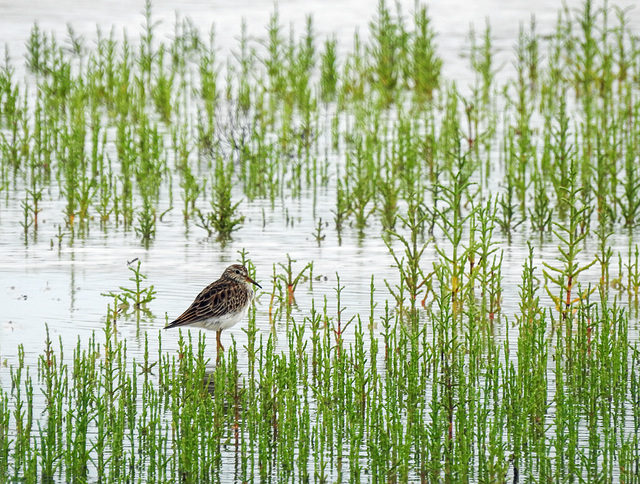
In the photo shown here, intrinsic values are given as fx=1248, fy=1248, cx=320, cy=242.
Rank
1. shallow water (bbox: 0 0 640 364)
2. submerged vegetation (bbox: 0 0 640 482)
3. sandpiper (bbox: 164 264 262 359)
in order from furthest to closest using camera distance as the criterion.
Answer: shallow water (bbox: 0 0 640 364) → sandpiper (bbox: 164 264 262 359) → submerged vegetation (bbox: 0 0 640 482)

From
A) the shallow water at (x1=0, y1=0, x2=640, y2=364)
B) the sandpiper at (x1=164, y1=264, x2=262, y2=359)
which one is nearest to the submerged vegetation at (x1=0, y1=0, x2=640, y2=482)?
the shallow water at (x1=0, y1=0, x2=640, y2=364)

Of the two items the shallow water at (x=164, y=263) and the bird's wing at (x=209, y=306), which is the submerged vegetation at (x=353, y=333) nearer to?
the shallow water at (x=164, y=263)

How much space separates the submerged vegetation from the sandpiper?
0.29m

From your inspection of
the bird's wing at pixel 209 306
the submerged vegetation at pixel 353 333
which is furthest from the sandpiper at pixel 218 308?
the submerged vegetation at pixel 353 333

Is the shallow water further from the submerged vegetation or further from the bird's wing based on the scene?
the bird's wing

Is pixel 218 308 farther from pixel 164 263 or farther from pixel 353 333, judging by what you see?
pixel 164 263

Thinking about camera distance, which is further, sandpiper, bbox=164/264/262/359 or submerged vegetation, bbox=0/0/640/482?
sandpiper, bbox=164/264/262/359

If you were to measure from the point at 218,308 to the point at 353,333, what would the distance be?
1.02 m

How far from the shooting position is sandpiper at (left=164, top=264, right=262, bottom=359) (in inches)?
332

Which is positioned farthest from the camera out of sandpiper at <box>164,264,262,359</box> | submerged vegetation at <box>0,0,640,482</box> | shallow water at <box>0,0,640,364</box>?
shallow water at <box>0,0,640,364</box>

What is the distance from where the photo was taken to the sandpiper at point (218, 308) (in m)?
8.45

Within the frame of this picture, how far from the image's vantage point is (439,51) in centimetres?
2472

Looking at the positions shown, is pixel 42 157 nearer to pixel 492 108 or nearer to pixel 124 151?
pixel 124 151

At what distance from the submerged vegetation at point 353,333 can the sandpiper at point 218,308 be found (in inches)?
11.3
